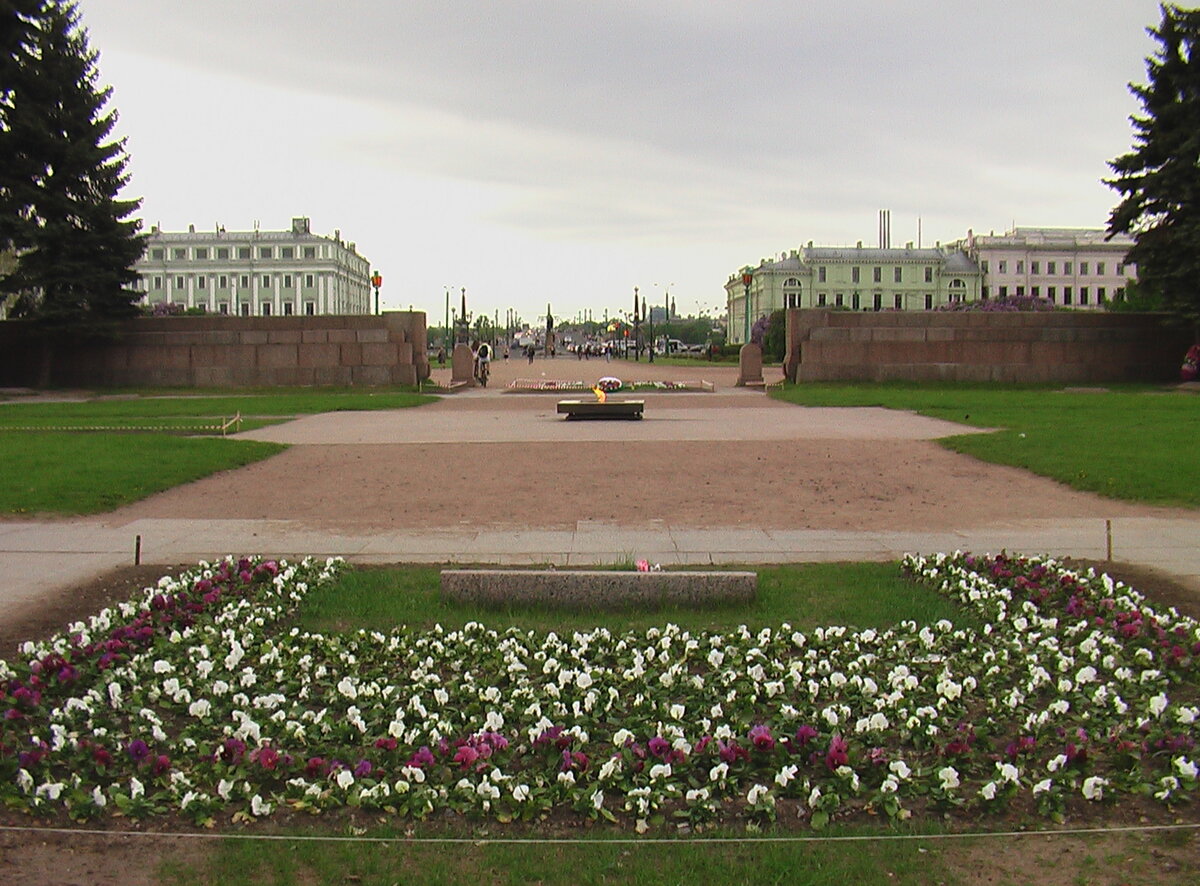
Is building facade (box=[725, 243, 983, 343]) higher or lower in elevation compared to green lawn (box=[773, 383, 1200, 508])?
higher

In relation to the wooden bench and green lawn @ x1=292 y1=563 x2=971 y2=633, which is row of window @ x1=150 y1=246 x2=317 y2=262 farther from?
green lawn @ x1=292 y1=563 x2=971 y2=633

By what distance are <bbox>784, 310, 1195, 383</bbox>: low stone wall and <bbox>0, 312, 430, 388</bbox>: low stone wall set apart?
43.0 feet

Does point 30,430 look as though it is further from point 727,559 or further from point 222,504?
point 727,559

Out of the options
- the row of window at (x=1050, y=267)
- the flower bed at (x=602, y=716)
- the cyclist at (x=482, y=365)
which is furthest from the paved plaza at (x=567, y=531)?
the row of window at (x=1050, y=267)

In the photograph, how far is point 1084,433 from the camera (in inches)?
673

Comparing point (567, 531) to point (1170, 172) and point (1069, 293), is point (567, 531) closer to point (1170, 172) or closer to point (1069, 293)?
point (1170, 172)

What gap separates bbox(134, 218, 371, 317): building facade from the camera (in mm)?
129375

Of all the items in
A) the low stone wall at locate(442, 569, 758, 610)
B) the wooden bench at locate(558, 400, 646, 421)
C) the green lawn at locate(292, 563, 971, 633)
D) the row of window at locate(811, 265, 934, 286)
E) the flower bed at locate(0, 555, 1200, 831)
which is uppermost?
the row of window at locate(811, 265, 934, 286)

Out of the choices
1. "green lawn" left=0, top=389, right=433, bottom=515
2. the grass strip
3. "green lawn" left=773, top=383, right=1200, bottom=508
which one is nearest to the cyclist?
"green lawn" left=0, top=389, right=433, bottom=515

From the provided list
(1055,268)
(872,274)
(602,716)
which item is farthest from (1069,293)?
(602,716)

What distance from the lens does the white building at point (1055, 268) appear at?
127 m

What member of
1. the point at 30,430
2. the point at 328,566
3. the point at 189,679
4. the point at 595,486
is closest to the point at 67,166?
the point at 30,430

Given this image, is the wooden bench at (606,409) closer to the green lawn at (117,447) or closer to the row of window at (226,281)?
the green lawn at (117,447)

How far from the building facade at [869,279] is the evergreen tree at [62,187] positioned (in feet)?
329
